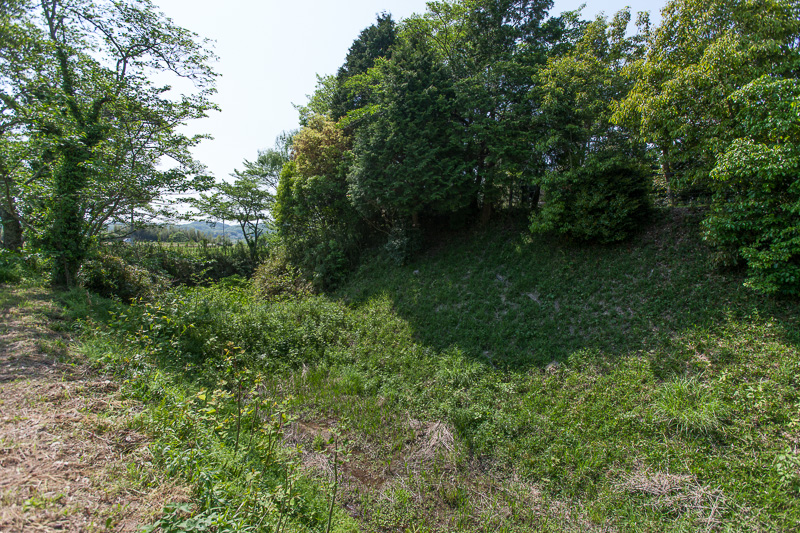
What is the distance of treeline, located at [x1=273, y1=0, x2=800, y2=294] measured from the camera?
5.32 m

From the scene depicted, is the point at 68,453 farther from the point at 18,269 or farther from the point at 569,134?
the point at 569,134

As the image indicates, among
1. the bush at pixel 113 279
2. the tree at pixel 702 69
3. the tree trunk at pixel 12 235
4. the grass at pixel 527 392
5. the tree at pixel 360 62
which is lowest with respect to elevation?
the grass at pixel 527 392

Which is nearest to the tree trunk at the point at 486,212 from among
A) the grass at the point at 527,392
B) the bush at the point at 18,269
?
the grass at the point at 527,392

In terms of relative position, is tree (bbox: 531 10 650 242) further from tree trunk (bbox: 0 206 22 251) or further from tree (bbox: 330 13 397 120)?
tree trunk (bbox: 0 206 22 251)

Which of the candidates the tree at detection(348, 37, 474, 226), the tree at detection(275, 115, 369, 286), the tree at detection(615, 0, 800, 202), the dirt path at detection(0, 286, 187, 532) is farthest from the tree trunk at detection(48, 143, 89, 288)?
the tree at detection(615, 0, 800, 202)

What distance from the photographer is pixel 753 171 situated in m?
5.00

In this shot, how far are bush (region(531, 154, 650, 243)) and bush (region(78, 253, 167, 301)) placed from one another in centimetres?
1145

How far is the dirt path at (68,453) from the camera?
7.30 ft

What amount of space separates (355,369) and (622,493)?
4833mm

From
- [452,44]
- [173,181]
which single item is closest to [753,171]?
[452,44]

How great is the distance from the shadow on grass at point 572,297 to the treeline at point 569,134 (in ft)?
1.68

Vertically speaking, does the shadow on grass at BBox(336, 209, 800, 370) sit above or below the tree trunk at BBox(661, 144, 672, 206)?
below

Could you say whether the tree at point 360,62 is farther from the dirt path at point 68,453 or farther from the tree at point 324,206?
the dirt path at point 68,453

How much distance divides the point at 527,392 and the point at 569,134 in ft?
22.4
